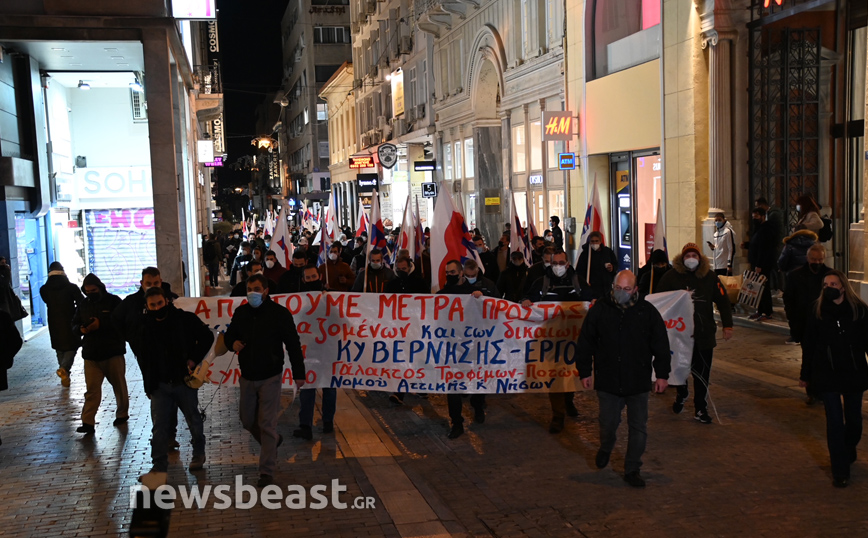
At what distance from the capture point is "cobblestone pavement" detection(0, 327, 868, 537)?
6.16 meters

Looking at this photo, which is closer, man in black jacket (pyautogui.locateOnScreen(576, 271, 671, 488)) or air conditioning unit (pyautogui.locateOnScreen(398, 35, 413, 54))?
man in black jacket (pyautogui.locateOnScreen(576, 271, 671, 488))

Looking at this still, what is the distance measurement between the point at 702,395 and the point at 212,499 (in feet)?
16.1

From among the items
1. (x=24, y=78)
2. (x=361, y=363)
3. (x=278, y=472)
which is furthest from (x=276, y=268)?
(x=24, y=78)

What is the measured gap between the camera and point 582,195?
23094mm

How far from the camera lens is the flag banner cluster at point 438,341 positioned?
28.7 feet

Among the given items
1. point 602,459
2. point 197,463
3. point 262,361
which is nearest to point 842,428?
point 602,459

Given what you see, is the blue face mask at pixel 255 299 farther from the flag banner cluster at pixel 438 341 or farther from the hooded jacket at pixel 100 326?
the hooded jacket at pixel 100 326

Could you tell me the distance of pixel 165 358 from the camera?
7438mm

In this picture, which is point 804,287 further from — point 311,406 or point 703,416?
point 311,406

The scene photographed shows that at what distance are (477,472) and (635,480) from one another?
1.36 m

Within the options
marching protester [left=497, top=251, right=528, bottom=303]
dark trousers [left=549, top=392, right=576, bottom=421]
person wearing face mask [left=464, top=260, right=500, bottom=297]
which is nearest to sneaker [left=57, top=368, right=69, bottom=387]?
person wearing face mask [left=464, top=260, right=500, bottom=297]

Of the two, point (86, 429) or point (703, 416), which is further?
point (86, 429)

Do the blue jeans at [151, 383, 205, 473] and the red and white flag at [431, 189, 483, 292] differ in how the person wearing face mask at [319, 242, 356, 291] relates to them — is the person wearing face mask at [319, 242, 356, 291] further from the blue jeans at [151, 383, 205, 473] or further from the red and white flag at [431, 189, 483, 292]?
the blue jeans at [151, 383, 205, 473]

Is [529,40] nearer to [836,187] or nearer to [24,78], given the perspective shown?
[836,187]
